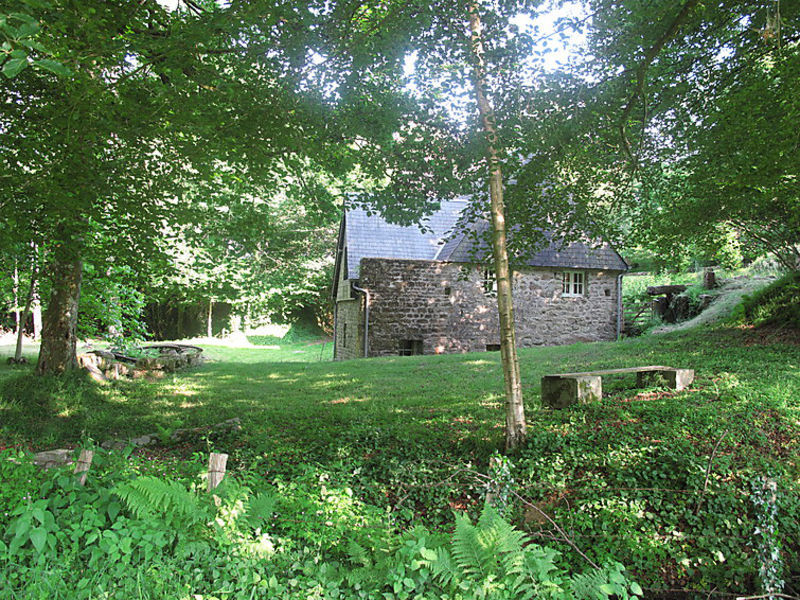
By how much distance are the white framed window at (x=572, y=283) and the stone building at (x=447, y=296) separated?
0.13ft

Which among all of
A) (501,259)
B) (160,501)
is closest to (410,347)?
(501,259)

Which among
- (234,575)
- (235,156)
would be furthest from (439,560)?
(235,156)

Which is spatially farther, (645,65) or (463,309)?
(463,309)

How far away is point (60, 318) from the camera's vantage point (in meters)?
9.38

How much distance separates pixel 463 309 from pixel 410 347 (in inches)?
100

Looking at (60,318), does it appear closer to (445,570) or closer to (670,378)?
(445,570)

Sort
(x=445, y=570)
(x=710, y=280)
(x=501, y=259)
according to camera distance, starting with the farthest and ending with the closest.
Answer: (x=710, y=280) < (x=501, y=259) < (x=445, y=570)

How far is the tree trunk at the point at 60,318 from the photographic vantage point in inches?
366

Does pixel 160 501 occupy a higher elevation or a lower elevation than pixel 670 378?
lower

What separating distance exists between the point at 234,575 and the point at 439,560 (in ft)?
3.85

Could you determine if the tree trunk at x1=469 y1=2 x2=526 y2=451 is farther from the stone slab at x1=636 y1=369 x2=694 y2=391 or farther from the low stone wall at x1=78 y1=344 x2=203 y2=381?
the low stone wall at x1=78 y1=344 x2=203 y2=381

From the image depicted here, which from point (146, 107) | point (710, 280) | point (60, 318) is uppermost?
point (146, 107)

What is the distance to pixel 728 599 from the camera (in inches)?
138

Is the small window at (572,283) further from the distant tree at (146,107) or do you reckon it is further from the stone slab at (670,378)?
the distant tree at (146,107)
